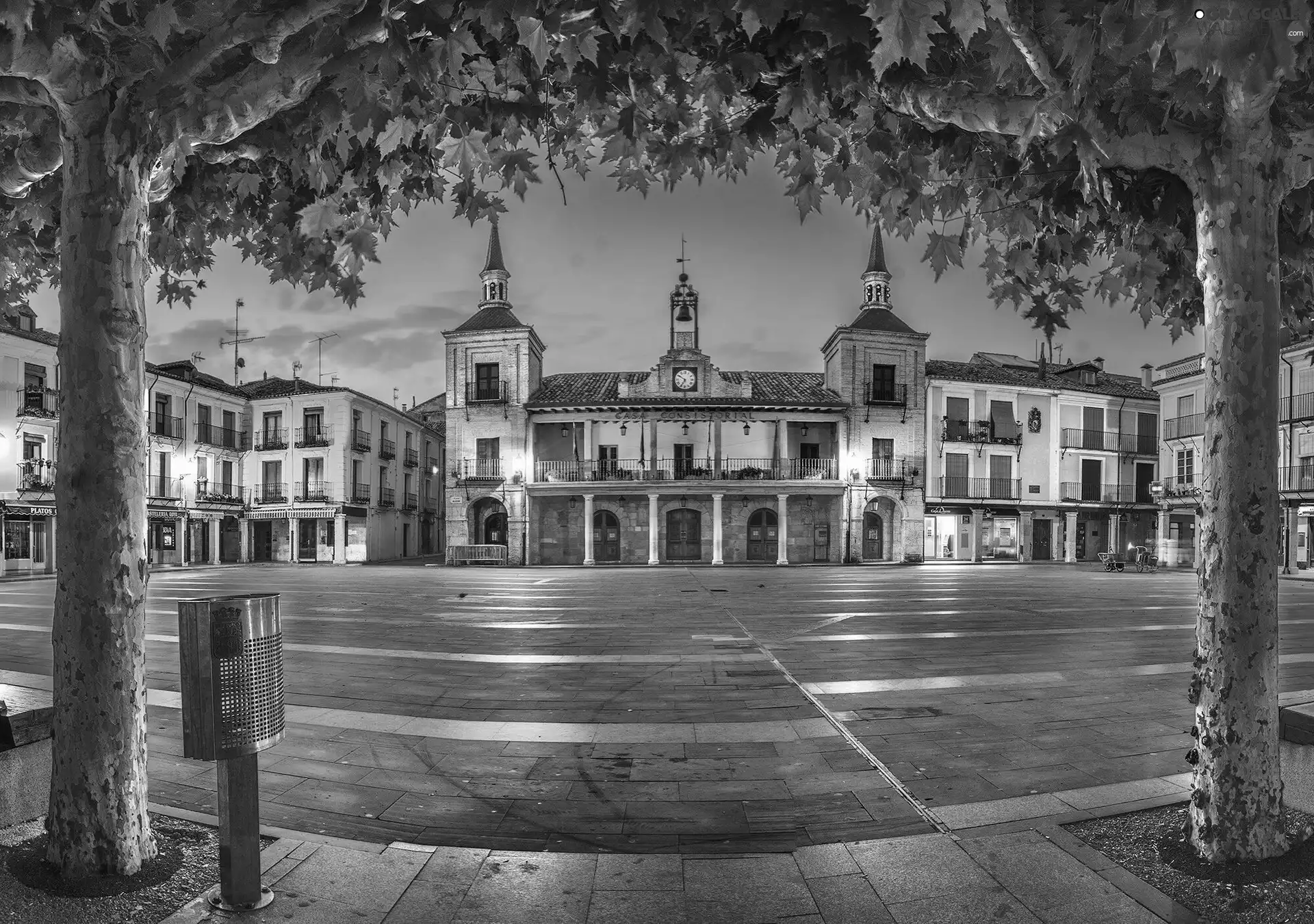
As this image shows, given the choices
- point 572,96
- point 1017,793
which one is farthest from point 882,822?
point 572,96

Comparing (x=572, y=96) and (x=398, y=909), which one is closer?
(x=398, y=909)

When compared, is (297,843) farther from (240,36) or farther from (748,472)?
(748,472)

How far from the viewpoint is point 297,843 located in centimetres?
352

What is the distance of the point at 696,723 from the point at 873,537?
3371 cm

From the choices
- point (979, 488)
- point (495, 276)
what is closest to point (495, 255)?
point (495, 276)

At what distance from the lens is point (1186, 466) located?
38969mm

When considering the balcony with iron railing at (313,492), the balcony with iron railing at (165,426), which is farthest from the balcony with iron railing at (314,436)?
the balcony with iron railing at (165,426)

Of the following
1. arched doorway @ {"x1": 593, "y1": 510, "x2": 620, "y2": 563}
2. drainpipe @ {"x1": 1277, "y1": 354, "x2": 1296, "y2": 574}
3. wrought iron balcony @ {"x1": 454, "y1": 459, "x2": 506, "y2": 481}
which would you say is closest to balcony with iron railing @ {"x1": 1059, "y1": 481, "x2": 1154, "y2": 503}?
drainpipe @ {"x1": 1277, "y1": 354, "x2": 1296, "y2": 574}

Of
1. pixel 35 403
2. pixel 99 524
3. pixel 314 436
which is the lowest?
pixel 99 524

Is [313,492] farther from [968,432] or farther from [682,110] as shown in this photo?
[682,110]

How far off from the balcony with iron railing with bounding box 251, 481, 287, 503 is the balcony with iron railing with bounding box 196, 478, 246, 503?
64 centimetres

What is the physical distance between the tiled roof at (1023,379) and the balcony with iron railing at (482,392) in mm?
21633

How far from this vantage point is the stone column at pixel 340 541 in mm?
40656

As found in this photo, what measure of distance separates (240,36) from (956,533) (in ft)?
131
